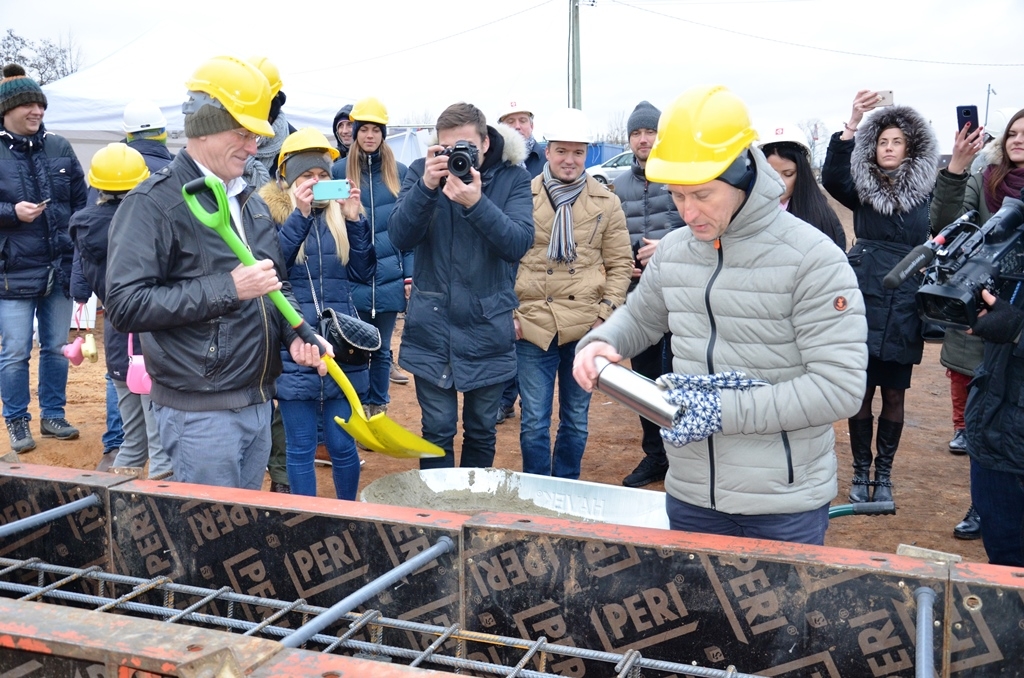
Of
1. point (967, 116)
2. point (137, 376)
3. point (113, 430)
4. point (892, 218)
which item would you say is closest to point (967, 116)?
point (967, 116)

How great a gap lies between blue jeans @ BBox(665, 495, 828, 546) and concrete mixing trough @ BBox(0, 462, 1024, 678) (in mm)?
475

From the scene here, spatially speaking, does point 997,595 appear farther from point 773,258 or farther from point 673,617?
point 773,258

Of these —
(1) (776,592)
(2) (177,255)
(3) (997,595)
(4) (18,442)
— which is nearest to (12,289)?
(4) (18,442)

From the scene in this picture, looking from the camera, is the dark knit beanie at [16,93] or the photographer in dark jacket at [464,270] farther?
the dark knit beanie at [16,93]

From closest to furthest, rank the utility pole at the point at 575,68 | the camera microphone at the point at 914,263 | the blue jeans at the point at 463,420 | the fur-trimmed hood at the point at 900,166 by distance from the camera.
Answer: the camera microphone at the point at 914,263 < the blue jeans at the point at 463,420 < the fur-trimmed hood at the point at 900,166 < the utility pole at the point at 575,68

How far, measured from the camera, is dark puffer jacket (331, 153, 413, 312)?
→ 4898 millimetres

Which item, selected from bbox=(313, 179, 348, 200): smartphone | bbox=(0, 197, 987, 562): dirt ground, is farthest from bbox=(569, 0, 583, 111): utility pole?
bbox=(313, 179, 348, 200): smartphone

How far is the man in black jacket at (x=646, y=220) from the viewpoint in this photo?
484 centimetres

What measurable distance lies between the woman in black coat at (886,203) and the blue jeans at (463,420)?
1818mm

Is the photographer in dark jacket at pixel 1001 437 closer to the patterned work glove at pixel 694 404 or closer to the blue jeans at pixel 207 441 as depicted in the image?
the patterned work glove at pixel 694 404

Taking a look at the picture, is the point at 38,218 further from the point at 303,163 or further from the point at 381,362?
the point at 303,163

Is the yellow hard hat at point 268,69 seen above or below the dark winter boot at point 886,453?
above

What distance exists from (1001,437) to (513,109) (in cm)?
432

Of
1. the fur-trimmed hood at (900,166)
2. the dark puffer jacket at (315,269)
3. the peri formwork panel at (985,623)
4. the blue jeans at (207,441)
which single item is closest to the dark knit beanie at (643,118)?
the fur-trimmed hood at (900,166)
